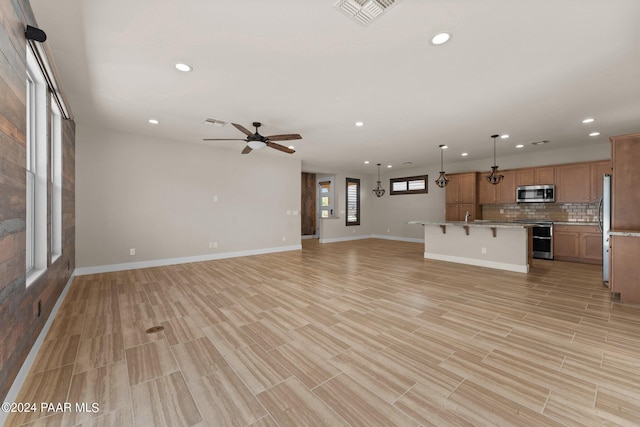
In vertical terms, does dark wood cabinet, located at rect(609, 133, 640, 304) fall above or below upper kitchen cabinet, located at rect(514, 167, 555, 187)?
below

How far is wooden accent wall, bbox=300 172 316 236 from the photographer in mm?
10195

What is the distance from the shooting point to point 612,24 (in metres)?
2.08

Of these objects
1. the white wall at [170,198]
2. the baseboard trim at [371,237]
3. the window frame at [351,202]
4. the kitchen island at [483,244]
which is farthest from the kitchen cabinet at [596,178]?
the white wall at [170,198]

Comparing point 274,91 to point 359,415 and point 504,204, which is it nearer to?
point 359,415

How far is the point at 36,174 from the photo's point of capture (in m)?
2.62

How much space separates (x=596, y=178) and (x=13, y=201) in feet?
29.9

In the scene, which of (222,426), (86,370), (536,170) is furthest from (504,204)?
(86,370)

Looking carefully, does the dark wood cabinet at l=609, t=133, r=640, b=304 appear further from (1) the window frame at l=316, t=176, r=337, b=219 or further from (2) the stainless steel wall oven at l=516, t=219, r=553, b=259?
(1) the window frame at l=316, t=176, r=337, b=219

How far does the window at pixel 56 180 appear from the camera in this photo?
3293mm

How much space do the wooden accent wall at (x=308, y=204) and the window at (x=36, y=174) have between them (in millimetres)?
7786

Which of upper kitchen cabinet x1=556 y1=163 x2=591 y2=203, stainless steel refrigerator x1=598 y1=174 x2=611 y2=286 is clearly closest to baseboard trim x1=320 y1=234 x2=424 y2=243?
upper kitchen cabinet x1=556 y1=163 x2=591 y2=203

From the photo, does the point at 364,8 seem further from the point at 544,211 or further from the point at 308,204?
the point at 308,204

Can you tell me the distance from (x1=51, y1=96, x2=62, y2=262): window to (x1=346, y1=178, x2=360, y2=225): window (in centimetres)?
821

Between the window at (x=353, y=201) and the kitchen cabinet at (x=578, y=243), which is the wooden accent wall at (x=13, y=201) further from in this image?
the window at (x=353, y=201)
